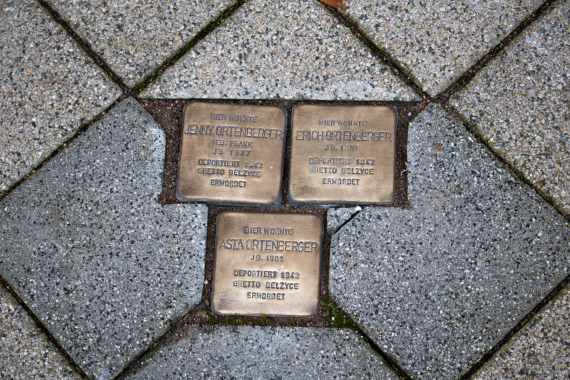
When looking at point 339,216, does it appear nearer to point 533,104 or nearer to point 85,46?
point 533,104

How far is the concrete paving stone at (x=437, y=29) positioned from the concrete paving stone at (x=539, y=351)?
3.88 feet

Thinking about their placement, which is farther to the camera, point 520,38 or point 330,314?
point 520,38

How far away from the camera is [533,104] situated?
1693mm

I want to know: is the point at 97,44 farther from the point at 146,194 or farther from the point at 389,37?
the point at 389,37

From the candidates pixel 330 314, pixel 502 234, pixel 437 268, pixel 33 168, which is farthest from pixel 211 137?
pixel 502 234

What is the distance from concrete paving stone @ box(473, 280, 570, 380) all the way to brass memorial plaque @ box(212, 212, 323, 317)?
2.89 ft

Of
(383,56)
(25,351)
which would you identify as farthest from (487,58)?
(25,351)

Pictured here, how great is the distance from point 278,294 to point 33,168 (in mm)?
1349

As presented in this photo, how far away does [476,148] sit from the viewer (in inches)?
65.6

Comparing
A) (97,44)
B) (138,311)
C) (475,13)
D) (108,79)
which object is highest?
(475,13)

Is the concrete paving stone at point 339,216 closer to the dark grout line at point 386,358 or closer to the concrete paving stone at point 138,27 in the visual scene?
the dark grout line at point 386,358

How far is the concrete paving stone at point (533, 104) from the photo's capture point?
5.44ft

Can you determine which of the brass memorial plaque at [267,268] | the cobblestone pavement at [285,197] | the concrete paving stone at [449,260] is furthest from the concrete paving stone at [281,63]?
the brass memorial plaque at [267,268]

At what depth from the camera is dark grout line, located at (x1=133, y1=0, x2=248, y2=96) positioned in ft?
5.67
